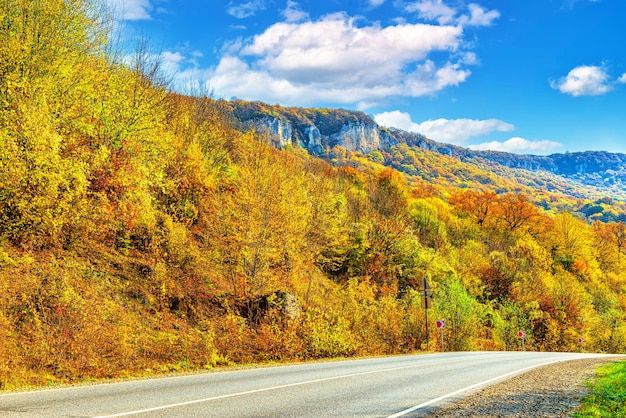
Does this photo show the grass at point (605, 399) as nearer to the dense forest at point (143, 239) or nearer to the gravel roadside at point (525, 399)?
the gravel roadside at point (525, 399)

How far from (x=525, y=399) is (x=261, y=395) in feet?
18.0

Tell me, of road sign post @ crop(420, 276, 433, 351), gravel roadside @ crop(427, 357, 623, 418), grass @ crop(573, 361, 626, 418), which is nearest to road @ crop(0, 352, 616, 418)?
gravel roadside @ crop(427, 357, 623, 418)

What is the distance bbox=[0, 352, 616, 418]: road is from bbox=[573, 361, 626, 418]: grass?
248 cm

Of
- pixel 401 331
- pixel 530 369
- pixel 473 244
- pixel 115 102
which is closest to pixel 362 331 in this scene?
pixel 401 331

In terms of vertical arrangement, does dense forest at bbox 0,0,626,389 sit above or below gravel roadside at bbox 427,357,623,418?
above

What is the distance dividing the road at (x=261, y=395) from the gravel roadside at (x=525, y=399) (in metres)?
0.48

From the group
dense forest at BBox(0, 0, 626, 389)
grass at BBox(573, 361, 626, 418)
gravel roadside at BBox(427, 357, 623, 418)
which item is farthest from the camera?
dense forest at BBox(0, 0, 626, 389)

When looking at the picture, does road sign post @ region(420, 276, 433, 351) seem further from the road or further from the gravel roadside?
the road

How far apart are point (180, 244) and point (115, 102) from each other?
725 centimetres

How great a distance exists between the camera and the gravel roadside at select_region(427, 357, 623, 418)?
336 inches

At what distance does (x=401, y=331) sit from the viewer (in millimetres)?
29984

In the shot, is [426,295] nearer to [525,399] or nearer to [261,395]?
[525,399]

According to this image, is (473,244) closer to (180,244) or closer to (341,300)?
(341,300)

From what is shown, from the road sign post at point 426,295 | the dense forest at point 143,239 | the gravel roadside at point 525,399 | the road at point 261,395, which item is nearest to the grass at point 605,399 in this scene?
the gravel roadside at point 525,399
